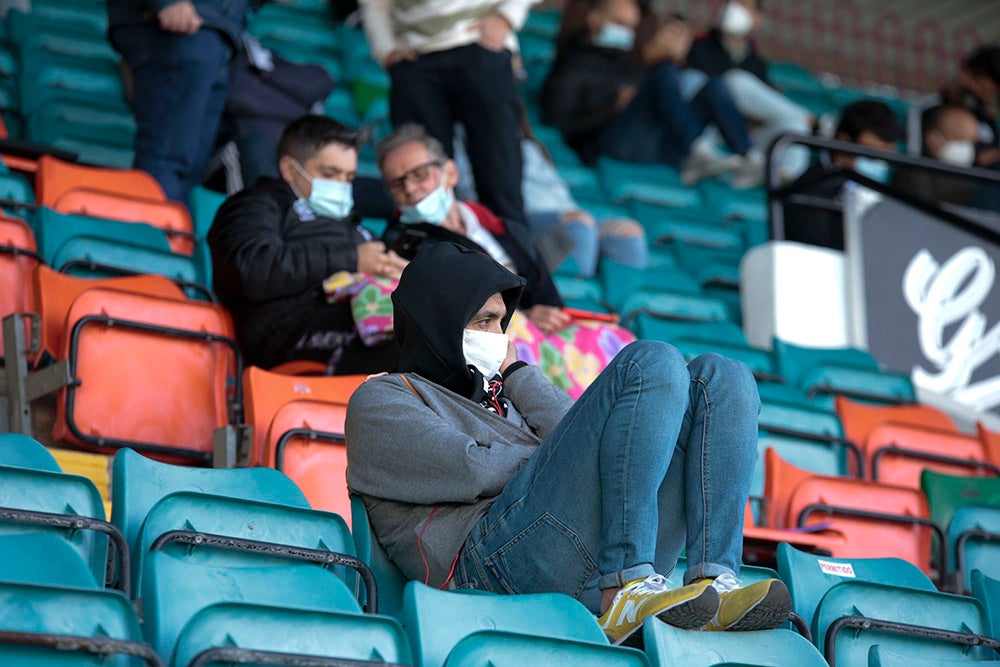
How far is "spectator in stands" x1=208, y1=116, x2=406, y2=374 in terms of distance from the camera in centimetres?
387

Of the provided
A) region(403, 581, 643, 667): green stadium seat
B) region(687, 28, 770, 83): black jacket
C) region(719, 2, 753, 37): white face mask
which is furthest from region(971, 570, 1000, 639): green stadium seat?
region(719, 2, 753, 37): white face mask

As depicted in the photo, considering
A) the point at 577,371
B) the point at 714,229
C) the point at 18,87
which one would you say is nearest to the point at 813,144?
the point at 714,229

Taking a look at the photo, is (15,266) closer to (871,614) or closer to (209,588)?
(209,588)

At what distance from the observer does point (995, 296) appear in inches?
218

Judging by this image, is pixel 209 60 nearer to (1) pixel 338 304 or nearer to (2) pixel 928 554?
(1) pixel 338 304

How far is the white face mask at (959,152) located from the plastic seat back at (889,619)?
15.6 ft

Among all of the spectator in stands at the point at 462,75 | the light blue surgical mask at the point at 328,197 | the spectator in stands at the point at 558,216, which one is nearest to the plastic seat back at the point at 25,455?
the light blue surgical mask at the point at 328,197

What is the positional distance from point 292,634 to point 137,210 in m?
2.71

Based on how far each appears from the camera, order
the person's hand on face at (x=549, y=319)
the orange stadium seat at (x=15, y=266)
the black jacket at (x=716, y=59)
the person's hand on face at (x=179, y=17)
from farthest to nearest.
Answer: the black jacket at (x=716, y=59) → the person's hand on face at (x=179, y=17) → the person's hand on face at (x=549, y=319) → the orange stadium seat at (x=15, y=266)

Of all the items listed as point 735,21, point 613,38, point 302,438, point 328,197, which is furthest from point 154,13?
point 735,21

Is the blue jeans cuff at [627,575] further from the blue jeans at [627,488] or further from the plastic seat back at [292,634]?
the plastic seat back at [292,634]

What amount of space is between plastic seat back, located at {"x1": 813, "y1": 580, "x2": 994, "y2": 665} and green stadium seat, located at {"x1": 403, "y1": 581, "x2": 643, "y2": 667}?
559mm

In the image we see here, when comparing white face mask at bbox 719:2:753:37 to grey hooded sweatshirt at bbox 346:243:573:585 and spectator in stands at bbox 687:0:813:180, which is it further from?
grey hooded sweatshirt at bbox 346:243:573:585

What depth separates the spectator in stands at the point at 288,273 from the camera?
3.87 metres
